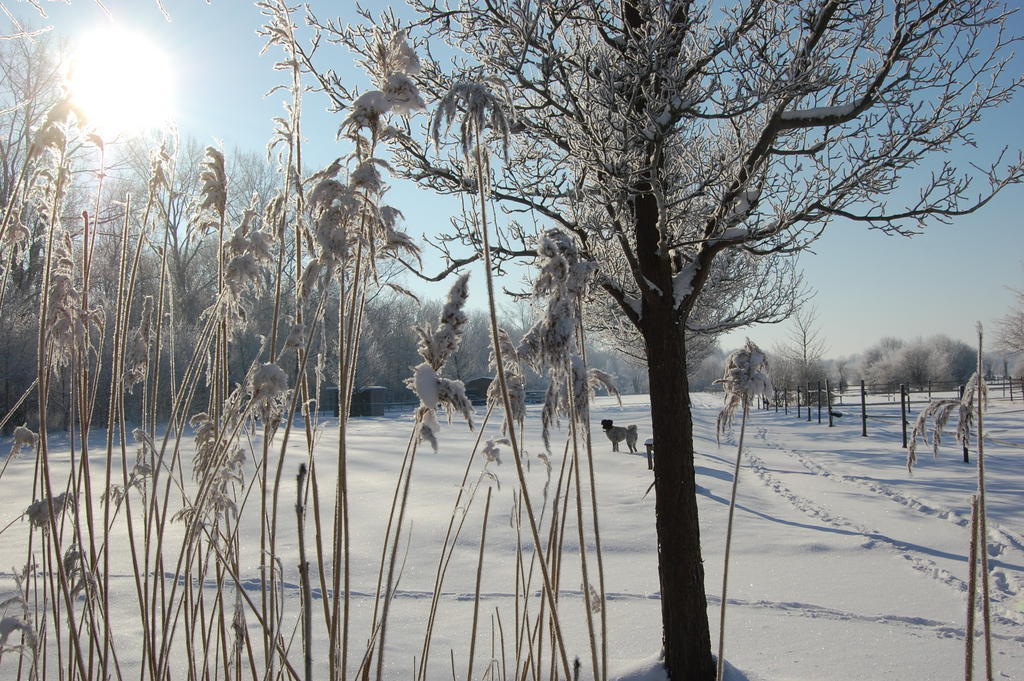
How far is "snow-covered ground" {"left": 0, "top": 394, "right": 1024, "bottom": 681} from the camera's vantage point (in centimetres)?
332

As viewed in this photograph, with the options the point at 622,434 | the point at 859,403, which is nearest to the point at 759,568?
the point at 622,434

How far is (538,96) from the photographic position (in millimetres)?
3422

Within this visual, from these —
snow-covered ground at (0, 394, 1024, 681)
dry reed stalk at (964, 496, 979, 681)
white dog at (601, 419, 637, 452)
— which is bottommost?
snow-covered ground at (0, 394, 1024, 681)

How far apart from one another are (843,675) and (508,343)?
2.86m

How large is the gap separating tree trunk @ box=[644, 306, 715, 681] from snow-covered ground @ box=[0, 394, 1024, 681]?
20cm

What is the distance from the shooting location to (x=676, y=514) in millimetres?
3219

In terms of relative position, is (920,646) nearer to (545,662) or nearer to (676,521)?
(676,521)

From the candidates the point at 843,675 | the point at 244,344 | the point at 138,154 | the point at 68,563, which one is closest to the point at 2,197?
the point at 244,344

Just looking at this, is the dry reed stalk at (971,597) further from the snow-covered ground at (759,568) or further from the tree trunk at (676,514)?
the tree trunk at (676,514)

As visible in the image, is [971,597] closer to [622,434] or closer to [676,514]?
[676,514]

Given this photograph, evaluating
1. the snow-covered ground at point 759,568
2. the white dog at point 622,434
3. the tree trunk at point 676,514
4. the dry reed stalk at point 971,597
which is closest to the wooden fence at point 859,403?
the snow-covered ground at point 759,568

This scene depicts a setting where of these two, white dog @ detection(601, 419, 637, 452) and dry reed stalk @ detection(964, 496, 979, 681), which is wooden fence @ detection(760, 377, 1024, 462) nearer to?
white dog @ detection(601, 419, 637, 452)

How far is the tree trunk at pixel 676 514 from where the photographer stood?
3.09 meters

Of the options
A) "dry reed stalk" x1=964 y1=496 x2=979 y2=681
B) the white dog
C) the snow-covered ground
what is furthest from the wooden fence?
"dry reed stalk" x1=964 y1=496 x2=979 y2=681
